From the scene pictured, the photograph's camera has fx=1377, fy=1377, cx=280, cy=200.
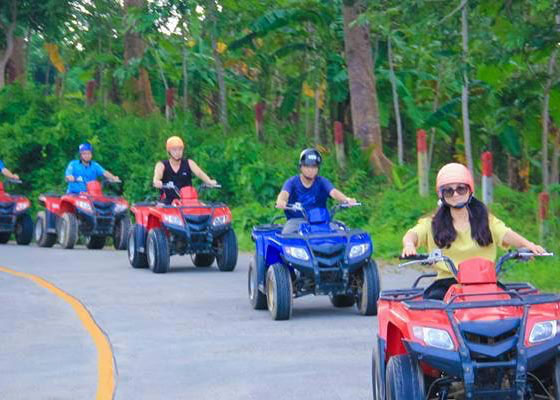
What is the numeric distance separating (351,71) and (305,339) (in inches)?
611

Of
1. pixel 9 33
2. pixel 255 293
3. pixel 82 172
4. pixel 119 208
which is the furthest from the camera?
pixel 9 33

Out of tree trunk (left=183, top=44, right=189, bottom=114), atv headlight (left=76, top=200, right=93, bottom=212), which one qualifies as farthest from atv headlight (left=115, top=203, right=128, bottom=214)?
tree trunk (left=183, top=44, right=189, bottom=114)

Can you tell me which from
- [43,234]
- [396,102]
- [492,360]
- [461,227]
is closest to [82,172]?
[43,234]

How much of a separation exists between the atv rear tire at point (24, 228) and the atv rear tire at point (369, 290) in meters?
16.0

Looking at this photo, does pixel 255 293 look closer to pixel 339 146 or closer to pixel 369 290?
pixel 369 290

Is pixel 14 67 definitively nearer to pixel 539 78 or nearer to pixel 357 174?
pixel 357 174

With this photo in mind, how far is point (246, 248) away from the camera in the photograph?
24.5m

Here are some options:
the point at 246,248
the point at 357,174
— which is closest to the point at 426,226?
the point at 246,248

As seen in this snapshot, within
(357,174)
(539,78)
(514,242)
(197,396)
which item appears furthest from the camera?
(357,174)

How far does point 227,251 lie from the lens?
19547 mm

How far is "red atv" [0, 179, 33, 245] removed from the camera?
2844cm

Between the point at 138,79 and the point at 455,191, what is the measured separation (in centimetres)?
2796

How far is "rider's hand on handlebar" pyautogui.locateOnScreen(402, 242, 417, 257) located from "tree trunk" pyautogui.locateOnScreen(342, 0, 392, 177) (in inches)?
746

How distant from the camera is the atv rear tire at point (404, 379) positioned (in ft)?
23.7
